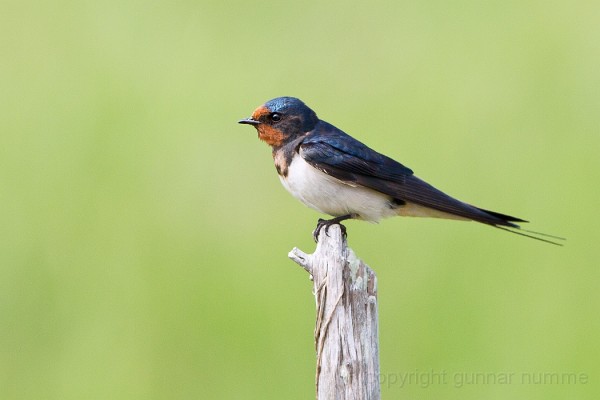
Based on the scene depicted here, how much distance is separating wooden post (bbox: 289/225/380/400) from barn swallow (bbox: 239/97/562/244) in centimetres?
94

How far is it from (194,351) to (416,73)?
2.62 metres

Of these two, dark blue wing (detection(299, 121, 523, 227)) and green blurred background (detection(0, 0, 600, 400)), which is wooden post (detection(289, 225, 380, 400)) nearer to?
dark blue wing (detection(299, 121, 523, 227))

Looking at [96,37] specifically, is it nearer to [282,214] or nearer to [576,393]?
[282,214]

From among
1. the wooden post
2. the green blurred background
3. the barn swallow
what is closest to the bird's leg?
the barn swallow

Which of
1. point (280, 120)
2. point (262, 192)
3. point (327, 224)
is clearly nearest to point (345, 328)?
point (327, 224)

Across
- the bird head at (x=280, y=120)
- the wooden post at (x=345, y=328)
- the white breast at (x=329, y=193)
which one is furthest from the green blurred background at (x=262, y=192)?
the wooden post at (x=345, y=328)

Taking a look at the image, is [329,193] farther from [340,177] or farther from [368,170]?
[368,170]

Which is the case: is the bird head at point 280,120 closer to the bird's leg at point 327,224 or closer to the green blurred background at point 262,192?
the bird's leg at point 327,224

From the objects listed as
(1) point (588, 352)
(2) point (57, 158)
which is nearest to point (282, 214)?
(2) point (57, 158)

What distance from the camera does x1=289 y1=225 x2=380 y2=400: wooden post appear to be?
301 cm

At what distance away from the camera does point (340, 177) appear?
13.8 ft

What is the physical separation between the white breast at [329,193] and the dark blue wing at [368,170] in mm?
37

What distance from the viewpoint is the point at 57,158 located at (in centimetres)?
644

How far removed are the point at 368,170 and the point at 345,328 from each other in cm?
127
